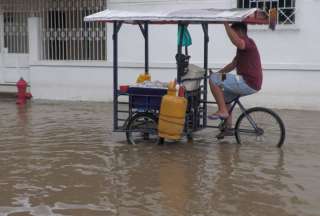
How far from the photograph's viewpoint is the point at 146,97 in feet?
27.3

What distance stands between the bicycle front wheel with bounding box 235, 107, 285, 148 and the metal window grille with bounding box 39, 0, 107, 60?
6.61 metres

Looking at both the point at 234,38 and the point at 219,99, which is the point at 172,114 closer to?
the point at 219,99

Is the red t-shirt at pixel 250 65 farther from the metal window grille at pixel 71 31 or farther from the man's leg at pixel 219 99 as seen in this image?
the metal window grille at pixel 71 31

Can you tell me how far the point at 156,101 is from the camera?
8297 mm

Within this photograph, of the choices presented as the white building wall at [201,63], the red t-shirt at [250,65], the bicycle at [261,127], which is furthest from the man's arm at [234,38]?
the white building wall at [201,63]

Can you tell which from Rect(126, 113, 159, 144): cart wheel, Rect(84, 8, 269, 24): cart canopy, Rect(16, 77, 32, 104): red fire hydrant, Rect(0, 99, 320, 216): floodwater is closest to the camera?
Rect(0, 99, 320, 216): floodwater

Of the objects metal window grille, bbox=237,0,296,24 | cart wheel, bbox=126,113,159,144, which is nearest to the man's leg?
cart wheel, bbox=126,113,159,144

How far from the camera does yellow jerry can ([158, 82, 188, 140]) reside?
307 inches

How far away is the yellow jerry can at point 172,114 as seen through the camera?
7.80 meters

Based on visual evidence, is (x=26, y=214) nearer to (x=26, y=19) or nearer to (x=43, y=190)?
(x=43, y=190)

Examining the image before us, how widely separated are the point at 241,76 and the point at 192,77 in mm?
706

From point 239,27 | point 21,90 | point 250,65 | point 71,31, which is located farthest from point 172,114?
point 71,31

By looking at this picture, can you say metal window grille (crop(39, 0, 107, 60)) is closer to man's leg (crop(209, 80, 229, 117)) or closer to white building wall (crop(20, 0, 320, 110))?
white building wall (crop(20, 0, 320, 110))

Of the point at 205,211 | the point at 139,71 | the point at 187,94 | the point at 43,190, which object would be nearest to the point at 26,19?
the point at 139,71
